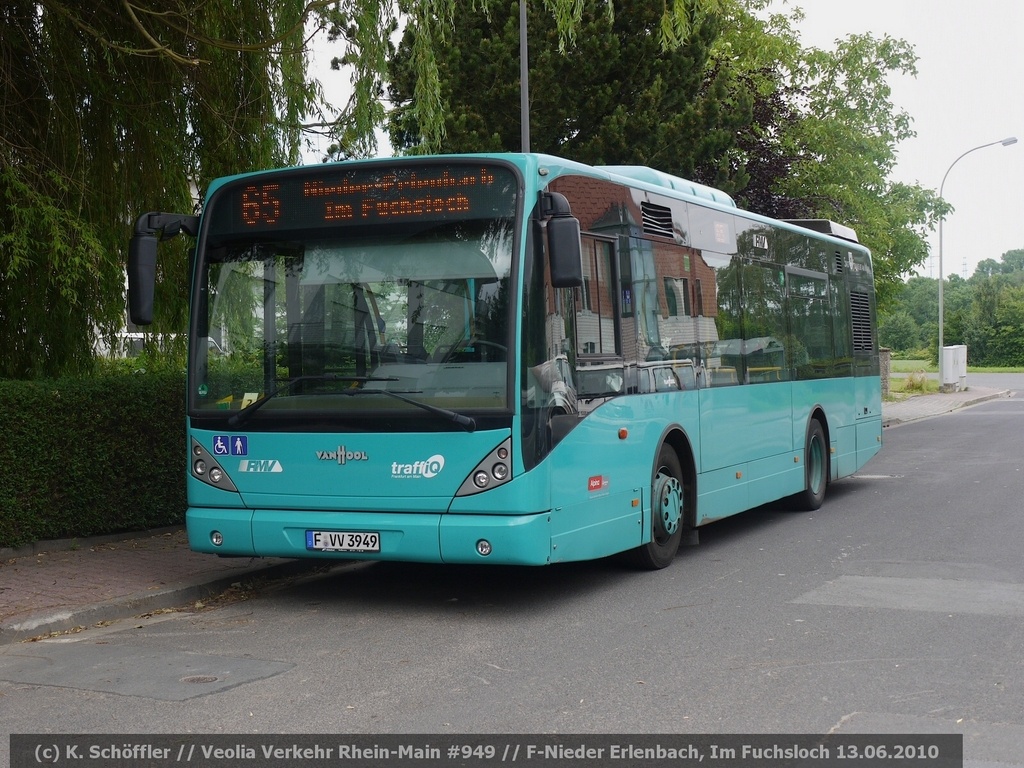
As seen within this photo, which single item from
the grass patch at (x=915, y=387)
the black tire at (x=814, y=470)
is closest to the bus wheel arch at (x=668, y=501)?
the black tire at (x=814, y=470)

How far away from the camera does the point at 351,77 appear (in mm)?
11109

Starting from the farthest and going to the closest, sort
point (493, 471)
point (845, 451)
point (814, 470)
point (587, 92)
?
point (587, 92)
point (845, 451)
point (814, 470)
point (493, 471)

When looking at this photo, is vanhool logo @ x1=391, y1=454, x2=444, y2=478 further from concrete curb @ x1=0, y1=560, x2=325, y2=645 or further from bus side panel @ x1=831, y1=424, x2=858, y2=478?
bus side panel @ x1=831, y1=424, x2=858, y2=478

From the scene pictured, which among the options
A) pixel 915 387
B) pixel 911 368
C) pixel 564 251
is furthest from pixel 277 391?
pixel 911 368

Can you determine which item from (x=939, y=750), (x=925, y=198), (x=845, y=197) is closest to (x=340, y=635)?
(x=939, y=750)

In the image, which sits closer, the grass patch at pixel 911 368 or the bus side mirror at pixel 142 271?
the bus side mirror at pixel 142 271

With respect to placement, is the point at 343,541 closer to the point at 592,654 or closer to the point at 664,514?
the point at 592,654

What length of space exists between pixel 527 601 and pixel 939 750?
12.8 ft

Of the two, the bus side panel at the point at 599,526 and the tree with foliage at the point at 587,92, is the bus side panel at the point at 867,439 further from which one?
the bus side panel at the point at 599,526

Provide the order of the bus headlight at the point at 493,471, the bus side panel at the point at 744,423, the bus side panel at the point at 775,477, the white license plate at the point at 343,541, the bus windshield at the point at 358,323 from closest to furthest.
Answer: the bus headlight at the point at 493,471, the bus windshield at the point at 358,323, the white license plate at the point at 343,541, the bus side panel at the point at 744,423, the bus side panel at the point at 775,477

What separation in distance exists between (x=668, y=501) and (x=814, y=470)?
15.4 ft

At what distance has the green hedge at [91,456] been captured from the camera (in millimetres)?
9852

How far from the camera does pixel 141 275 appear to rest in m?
8.21

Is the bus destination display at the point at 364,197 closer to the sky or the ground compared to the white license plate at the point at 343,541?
closer to the sky
